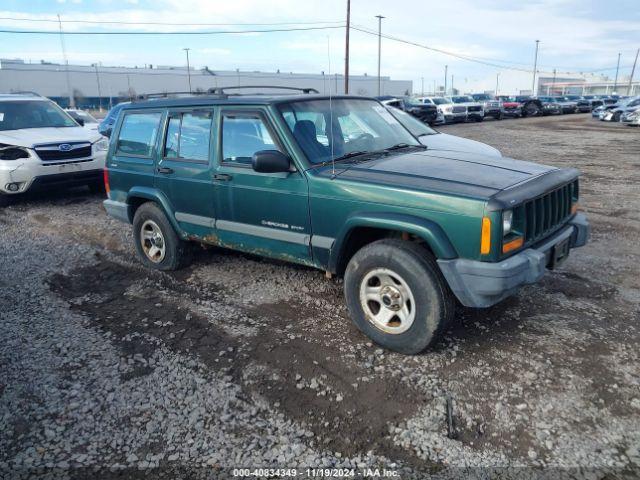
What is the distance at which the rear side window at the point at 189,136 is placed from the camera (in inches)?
188

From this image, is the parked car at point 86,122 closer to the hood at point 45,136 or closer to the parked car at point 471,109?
the hood at point 45,136

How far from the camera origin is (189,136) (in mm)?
4957

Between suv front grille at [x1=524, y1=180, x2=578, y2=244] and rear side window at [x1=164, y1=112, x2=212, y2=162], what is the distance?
2826mm

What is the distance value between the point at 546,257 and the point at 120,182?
4.45 metres

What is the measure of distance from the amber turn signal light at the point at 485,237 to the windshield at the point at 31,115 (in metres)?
8.95

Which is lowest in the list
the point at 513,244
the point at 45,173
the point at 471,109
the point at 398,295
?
the point at 398,295

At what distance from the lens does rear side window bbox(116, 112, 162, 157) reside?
5.35m

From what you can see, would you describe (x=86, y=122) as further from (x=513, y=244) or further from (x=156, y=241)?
(x=513, y=244)

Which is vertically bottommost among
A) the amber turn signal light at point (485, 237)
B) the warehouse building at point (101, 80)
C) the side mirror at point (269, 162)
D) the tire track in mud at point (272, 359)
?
the tire track in mud at point (272, 359)

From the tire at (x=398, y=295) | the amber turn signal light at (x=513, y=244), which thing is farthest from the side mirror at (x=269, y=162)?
the amber turn signal light at (x=513, y=244)

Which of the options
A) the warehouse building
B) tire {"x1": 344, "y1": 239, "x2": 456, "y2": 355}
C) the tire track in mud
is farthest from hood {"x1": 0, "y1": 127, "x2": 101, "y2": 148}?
the warehouse building

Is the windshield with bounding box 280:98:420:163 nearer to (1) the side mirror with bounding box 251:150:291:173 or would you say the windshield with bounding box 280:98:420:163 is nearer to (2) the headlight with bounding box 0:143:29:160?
(1) the side mirror with bounding box 251:150:291:173

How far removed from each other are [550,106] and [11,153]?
37130 mm

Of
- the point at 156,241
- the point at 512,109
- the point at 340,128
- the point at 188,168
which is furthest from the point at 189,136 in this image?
the point at 512,109
